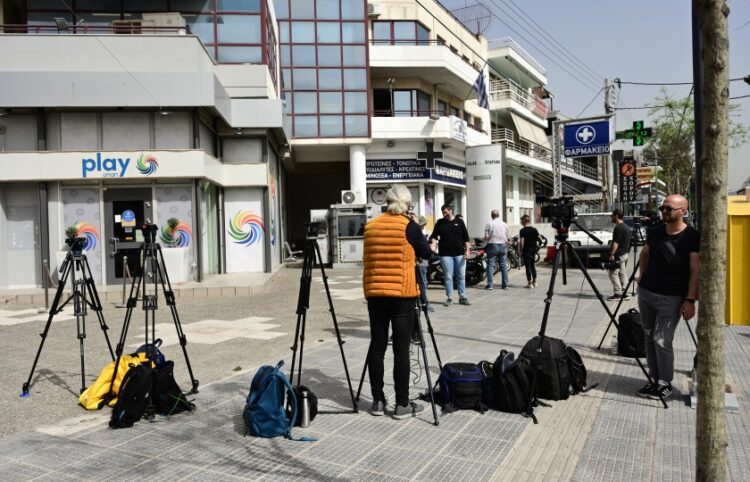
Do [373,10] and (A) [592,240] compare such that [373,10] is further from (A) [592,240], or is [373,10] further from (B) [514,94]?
(A) [592,240]

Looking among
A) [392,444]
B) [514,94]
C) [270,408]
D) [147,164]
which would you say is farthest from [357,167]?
[392,444]

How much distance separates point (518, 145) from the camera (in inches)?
1806

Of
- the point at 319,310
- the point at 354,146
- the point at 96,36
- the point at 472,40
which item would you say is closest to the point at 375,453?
the point at 319,310

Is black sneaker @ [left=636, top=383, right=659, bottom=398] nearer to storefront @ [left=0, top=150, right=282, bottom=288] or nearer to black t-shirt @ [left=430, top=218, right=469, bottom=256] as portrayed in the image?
black t-shirt @ [left=430, top=218, right=469, bottom=256]

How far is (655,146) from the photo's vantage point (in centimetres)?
5053

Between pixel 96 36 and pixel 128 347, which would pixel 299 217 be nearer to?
pixel 96 36

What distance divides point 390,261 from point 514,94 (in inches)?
1641

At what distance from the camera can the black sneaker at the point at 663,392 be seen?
205 inches

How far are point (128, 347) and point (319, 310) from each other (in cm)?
409

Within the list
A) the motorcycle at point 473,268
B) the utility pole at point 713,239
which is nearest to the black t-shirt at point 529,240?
the motorcycle at point 473,268

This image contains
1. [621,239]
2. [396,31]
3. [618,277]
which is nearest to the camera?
[621,239]

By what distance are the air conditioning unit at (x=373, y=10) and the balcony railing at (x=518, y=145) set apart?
1352 cm

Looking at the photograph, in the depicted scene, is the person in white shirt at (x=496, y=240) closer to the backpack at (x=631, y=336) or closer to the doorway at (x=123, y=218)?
the backpack at (x=631, y=336)

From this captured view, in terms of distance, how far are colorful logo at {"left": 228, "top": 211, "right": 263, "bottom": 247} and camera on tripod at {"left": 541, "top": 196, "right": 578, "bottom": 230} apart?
574 inches
